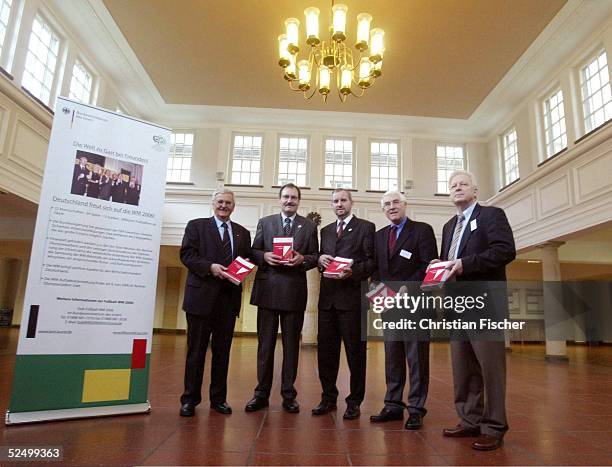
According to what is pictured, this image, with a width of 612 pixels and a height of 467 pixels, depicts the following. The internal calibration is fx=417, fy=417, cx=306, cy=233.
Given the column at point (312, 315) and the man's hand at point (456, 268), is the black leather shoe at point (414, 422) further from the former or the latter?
the column at point (312, 315)

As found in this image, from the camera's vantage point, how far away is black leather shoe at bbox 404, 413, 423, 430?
275cm

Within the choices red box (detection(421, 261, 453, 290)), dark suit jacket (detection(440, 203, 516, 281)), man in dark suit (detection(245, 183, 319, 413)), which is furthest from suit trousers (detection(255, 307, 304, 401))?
dark suit jacket (detection(440, 203, 516, 281))

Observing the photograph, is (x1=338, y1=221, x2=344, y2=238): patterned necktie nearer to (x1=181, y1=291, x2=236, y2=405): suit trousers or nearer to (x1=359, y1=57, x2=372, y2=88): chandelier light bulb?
(x1=181, y1=291, x2=236, y2=405): suit trousers

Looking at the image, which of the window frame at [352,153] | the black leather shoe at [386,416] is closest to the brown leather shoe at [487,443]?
the black leather shoe at [386,416]

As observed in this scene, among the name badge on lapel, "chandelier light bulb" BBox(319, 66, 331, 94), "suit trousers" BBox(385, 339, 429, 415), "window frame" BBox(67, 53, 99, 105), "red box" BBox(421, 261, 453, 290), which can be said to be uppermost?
"window frame" BBox(67, 53, 99, 105)

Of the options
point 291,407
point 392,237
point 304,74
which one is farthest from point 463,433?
point 304,74

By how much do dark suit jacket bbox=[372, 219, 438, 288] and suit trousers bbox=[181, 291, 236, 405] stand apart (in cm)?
125

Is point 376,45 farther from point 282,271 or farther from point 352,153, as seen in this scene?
point 352,153

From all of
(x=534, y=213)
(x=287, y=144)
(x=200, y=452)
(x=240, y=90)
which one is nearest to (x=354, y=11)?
(x=240, y=90)

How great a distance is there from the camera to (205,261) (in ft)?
10.4

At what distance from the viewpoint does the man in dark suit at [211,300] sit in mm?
3094

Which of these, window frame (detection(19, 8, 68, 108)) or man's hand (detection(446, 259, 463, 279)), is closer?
man's hand (detection(446, 259, 463, 279))

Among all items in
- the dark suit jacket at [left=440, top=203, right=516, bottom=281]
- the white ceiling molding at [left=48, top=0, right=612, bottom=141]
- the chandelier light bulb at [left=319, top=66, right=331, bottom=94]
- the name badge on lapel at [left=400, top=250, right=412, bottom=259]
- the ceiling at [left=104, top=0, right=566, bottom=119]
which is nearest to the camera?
the dark suit jacket at [left=440, top=203, right=516, bottom=281]

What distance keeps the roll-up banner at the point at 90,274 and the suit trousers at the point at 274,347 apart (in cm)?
89
